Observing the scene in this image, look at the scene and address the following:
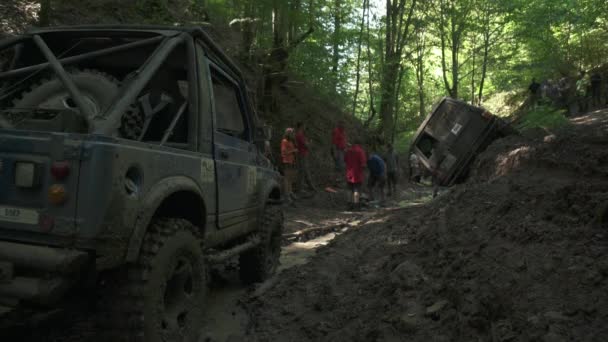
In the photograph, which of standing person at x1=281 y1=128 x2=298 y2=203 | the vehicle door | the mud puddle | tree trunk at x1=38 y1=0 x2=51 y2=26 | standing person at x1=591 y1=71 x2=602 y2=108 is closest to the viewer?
the mud puddle

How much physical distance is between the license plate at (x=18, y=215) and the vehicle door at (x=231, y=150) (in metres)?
1.57

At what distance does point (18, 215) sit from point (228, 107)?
2.63 metres

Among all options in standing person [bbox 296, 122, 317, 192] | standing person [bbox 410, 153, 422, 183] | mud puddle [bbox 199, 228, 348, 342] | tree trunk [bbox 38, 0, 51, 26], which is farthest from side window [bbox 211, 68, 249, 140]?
standing person [bbox 410, 153, 422, 183]

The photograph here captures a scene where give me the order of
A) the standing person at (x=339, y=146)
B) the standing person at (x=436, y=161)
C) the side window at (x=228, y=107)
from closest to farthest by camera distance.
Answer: the side window at (x=228, y=107) → the standing person at (x=436, y=161) → the standing person at (x=339, y=146)

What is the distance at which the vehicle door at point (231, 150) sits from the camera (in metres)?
3.80

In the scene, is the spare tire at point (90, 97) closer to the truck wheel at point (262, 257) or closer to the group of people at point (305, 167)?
the truck wheel at point (262, 257)

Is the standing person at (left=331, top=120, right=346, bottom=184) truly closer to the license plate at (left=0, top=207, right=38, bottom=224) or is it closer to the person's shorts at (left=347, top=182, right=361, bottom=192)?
the person's shorts at (left=347, top=182, right=361, bottom=192)

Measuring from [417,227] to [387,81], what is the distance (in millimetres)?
15159

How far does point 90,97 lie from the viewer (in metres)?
3.13

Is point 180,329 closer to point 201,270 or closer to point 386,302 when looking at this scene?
point 201,270

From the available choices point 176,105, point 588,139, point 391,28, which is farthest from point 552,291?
point 391,28

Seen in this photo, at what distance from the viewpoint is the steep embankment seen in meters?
2.81

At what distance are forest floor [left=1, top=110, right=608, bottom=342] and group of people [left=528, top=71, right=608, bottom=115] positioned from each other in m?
9.56

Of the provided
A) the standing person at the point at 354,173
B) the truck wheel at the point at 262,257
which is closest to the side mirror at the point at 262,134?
the truck wheel at the point at 262,257
